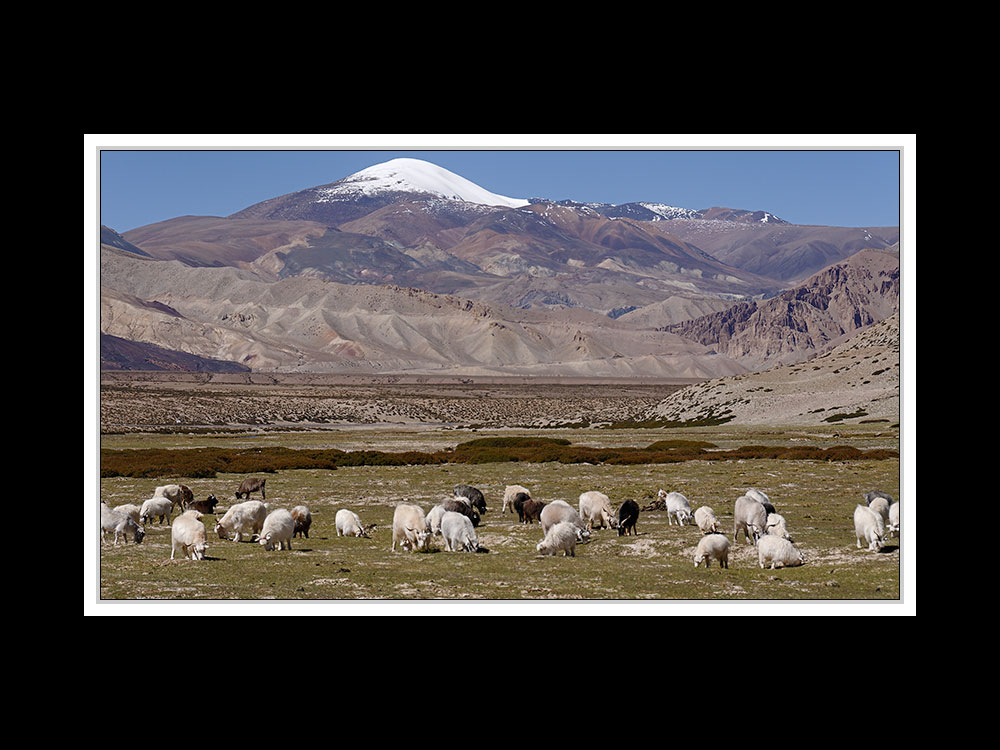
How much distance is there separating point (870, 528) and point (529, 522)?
29.9 feet

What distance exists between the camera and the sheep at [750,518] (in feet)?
70.7

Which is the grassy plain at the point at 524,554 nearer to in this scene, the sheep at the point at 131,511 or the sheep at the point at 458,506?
the sheep at the point at 131,511

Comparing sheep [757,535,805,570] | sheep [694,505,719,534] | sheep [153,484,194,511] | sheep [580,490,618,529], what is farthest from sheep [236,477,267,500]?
sheep [757,535,805,570]

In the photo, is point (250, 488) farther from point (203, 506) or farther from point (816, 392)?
point (816, 392)

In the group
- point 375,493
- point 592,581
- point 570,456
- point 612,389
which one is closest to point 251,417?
point 570,456

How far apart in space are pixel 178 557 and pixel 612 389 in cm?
17647

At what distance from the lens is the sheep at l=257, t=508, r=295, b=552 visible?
835 inches

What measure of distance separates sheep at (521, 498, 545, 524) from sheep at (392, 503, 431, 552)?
193 inches

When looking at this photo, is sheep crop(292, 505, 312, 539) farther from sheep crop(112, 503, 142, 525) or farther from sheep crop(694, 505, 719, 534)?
sheep crop(694, 505, 719, 534)

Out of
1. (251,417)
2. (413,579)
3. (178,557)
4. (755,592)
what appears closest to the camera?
(755,592)

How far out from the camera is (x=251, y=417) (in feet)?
340

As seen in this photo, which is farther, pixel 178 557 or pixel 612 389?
pixel 612 389
